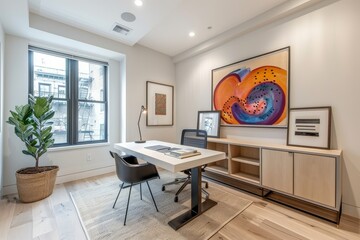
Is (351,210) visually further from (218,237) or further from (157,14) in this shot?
(157,14)

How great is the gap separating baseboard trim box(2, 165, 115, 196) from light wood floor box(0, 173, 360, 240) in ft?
0.97

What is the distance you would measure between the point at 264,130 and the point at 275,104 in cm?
45

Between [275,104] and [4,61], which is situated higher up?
[4,61]

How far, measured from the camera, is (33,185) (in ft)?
7.66

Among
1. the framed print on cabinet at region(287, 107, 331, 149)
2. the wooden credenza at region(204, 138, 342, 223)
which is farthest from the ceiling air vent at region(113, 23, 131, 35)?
the framed print on cabinet at region(287, 107, 331, 149)

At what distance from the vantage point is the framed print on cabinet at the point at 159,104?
3.96 m

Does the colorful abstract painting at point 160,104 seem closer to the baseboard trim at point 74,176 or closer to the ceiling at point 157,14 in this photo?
the ceiling at point 157,14

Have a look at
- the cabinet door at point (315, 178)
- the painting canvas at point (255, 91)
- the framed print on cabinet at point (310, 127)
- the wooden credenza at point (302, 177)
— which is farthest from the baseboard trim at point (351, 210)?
the painting canvas at point (255, 91)

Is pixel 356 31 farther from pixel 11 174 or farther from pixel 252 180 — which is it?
pixel 11 174

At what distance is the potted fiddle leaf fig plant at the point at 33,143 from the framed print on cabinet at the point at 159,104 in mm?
1908

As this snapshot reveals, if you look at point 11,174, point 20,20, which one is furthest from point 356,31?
point 11,174

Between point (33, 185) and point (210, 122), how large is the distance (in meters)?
3.05

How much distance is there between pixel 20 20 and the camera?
7.47 feet

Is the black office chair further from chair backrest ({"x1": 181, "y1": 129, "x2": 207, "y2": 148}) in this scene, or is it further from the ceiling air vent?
the ceiling air vent
